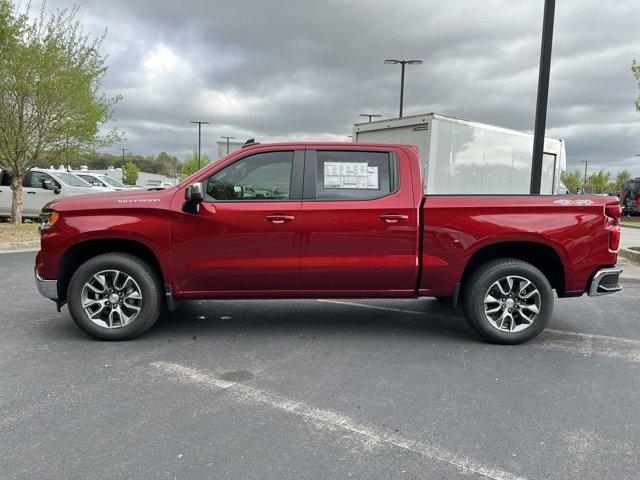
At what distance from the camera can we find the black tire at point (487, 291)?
4816mm

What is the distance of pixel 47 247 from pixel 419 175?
3501 mm

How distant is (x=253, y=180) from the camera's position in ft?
15.9

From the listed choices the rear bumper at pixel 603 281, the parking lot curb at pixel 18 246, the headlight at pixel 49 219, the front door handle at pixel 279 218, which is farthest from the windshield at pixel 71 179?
the rear bumper at pixel 603 281

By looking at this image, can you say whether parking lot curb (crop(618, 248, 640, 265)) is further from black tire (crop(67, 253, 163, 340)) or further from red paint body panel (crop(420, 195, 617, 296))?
black tire (crop(67, 253, 163, 340))

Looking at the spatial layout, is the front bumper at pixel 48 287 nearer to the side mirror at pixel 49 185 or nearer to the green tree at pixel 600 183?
the side mirror at pixel 49 185

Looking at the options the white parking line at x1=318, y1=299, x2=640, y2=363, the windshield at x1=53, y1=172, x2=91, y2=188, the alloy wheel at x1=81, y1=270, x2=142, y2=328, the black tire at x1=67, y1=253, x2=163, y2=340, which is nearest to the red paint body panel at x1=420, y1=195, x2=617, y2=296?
the white parking line at x1=318, y1=299, x2=640, y2=363

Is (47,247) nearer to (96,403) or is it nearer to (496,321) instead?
(96,403)

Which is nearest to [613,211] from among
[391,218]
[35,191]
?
[391,218]

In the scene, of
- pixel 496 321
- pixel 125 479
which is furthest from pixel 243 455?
pixel 496 321

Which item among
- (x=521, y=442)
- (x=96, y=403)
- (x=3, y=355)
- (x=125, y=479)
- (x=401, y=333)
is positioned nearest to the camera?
(x=125, y=479)

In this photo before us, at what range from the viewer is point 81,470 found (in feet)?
8.76

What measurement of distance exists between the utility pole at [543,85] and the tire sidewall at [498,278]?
4.48m

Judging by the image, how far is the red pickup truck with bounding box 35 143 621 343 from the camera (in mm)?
4699

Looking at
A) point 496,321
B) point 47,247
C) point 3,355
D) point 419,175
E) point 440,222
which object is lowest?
point 3,355
